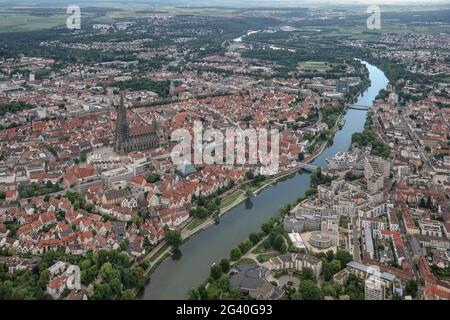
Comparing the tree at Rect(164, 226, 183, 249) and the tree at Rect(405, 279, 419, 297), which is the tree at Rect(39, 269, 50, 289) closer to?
the tree at Rect(164, 226, 183, 249)

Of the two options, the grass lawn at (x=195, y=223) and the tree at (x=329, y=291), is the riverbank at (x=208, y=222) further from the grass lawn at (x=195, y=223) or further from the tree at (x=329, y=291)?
the tree at (x=329, y=291)

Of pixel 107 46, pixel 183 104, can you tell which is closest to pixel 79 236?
pixel 183 104

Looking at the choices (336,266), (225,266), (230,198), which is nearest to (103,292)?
(225,266)

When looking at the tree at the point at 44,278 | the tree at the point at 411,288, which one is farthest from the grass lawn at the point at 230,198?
the tree at the point at 411,288

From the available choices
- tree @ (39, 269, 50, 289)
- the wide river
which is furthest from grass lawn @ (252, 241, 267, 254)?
tree @ (39, 269, 50, 289)

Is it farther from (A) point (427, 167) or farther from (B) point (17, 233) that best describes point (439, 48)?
(B) point (17, 233)

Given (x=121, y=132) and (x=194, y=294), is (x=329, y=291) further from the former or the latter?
(x=121, y=132)
